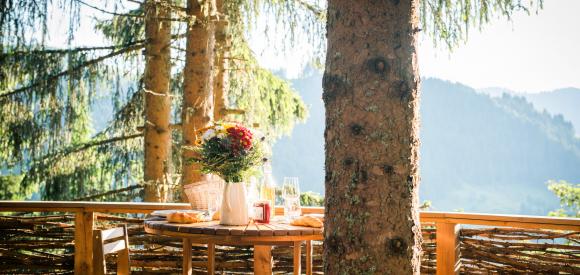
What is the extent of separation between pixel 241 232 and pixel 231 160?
378 millimetres

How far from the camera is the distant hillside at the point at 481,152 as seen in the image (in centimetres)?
6994

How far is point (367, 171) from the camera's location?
1588 millimetres

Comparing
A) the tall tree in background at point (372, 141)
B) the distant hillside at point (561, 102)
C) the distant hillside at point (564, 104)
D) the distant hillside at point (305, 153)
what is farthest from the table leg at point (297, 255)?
the distant hillside at point (564, 104)

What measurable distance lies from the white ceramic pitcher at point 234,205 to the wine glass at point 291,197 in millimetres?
190

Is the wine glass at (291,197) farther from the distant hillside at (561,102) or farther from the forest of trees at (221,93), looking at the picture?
the distant hillside at (561,102)

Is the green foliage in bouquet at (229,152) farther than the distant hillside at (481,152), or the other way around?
the distant hillside at (481,152)

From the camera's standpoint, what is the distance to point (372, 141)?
1586 millimetres

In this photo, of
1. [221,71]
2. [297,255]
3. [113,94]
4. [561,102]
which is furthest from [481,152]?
[297,255]

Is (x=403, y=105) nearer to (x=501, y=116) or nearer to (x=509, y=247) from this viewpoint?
(x=509, y=247)

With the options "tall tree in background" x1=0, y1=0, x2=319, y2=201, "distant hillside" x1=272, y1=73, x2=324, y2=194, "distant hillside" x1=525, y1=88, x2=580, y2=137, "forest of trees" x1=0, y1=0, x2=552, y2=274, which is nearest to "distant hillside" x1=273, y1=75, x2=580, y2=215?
"distant hillside" x1=272, y1=73, x2=324, y2=194

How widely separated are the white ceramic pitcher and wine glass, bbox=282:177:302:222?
0.19 m

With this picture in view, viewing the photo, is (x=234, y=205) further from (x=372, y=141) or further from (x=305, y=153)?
(x=305, y=153)

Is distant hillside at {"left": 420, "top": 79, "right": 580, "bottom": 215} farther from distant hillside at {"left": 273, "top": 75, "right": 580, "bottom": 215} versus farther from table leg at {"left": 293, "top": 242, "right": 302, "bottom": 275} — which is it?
table leg at {"left": 293, "top": 242, "right": 302, "bottom": 275}

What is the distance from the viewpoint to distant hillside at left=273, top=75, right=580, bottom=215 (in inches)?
2753
